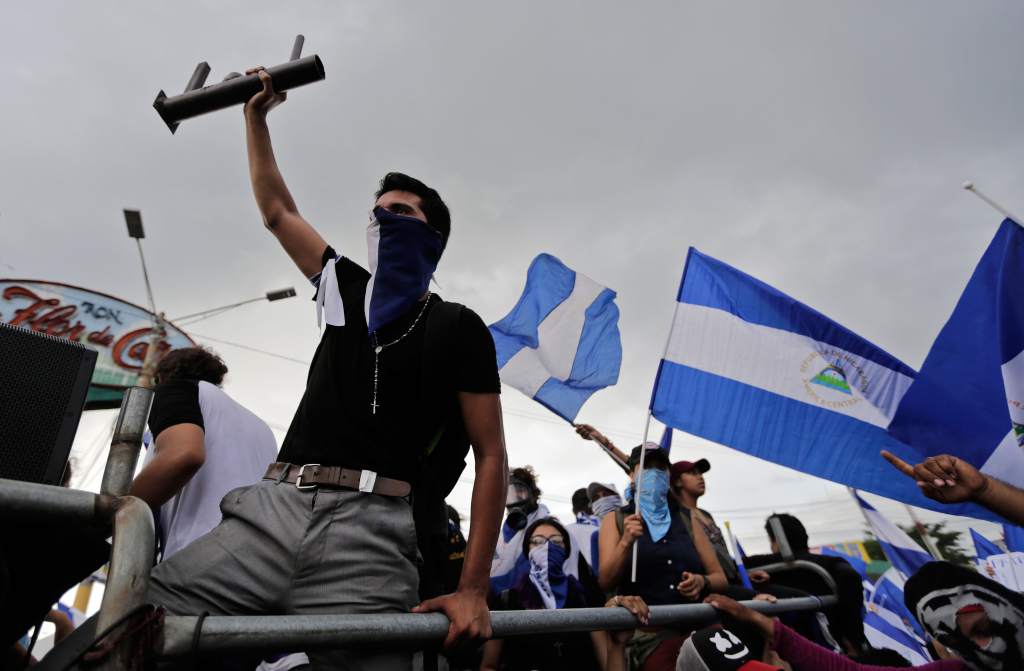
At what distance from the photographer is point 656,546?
13.3 ft

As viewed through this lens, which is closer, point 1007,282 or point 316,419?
point 316,419

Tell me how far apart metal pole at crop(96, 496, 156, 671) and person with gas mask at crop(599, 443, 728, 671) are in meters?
2.95

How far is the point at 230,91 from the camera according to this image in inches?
86.4

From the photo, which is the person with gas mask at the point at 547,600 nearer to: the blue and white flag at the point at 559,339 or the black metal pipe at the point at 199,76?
the blue and white flag at the point at 559,339

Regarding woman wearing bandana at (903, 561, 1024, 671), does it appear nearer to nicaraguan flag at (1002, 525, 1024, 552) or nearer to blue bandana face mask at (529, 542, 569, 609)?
blue bandana face mask at (529, 542, 569, 609)

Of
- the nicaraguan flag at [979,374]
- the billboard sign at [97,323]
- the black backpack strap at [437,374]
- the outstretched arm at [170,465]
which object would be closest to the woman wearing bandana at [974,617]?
the nicaraguan flag at [979,374]

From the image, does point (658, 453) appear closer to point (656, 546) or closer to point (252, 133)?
point (656, 546)

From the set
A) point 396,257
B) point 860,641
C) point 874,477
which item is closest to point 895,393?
point 874,477

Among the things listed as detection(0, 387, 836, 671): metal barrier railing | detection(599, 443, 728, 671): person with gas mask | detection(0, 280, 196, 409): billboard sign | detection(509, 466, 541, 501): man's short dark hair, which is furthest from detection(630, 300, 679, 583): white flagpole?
detection(0, 280, 196, 409): billboard sign

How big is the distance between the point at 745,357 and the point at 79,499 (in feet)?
16.0

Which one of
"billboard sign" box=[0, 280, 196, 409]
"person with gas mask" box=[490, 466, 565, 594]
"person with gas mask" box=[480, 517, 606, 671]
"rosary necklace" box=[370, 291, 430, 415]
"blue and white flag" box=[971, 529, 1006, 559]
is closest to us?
"rosary necklace" box=[370, 291, 430, 415]

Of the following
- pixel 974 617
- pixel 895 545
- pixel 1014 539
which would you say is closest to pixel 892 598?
pixel 895 545

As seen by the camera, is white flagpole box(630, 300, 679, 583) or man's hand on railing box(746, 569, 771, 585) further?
man's hand on railing box(746, 569, 771, 585)

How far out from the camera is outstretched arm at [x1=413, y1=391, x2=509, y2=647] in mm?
1691
